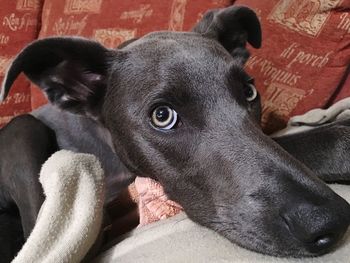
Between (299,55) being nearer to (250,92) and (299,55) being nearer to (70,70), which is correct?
(250,92)

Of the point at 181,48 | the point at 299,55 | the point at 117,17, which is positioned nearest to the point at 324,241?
the point at 181,48

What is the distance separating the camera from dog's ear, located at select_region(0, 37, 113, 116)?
4.97ft

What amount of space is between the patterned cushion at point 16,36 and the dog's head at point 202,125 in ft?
4.51

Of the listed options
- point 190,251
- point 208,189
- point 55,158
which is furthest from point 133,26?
point 190,251

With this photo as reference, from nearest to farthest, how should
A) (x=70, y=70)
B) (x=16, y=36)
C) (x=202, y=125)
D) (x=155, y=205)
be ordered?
(x=202, y=125)
(x=155, y=205)
(x=70, y=70)
(x=16, y=36)

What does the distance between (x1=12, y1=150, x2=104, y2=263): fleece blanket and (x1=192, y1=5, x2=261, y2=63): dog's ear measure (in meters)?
0.63

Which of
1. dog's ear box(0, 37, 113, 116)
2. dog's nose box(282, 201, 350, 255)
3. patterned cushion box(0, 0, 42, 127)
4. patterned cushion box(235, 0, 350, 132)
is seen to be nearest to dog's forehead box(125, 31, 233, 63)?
dog's ear box(0, 37, 113, 116)

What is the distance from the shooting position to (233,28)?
1.79 m

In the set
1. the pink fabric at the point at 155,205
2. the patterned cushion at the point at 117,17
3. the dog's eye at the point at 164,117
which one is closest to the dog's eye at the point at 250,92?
the dog's eye at the point at 164,117

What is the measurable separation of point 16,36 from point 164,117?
1.95 m

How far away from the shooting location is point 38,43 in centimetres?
146

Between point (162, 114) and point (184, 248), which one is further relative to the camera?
point (162, 114)

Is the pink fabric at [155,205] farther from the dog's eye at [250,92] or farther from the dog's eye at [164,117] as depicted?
the dog's eye at [250,92]

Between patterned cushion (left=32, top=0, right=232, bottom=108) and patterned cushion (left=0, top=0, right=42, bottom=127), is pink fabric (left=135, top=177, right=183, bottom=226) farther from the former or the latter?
patterned cushion (left=0, top=0, right=42, bottom=127)
